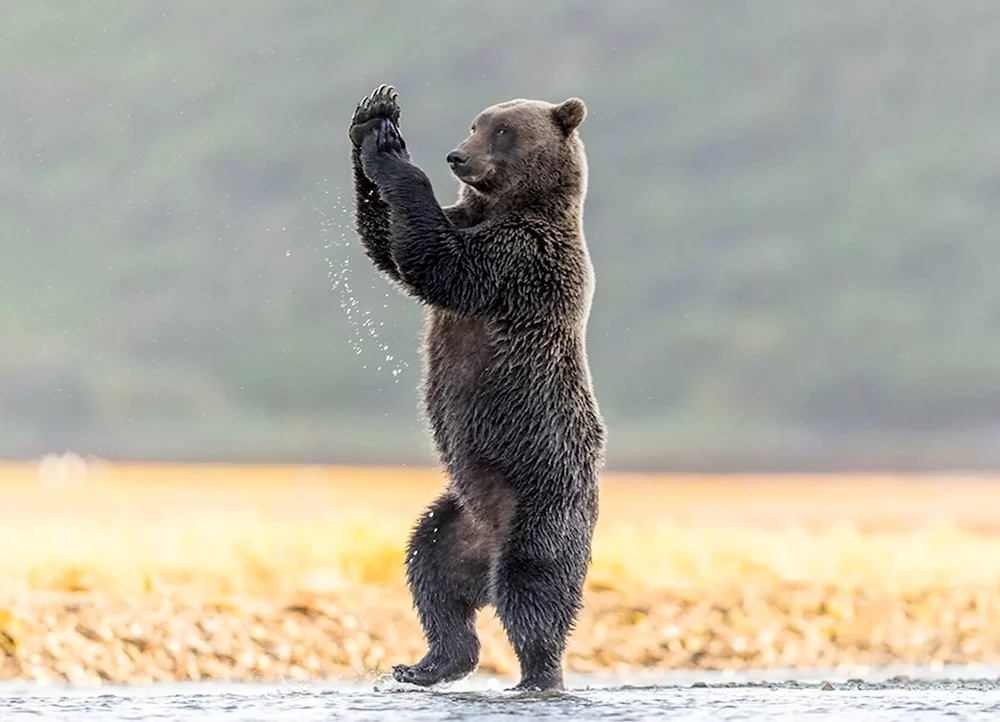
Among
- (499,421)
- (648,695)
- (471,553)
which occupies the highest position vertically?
Result: (499,421)

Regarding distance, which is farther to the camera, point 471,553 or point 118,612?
point 118,612

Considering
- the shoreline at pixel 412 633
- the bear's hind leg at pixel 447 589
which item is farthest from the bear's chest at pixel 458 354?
the shoreline at pixel 412 633

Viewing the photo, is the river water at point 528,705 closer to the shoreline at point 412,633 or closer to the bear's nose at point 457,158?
the bear's nose at point 457,158

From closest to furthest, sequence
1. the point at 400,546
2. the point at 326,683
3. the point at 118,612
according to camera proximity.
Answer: the point at 326,683, the point at 118,612, the point at 400,546

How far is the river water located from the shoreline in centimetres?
333

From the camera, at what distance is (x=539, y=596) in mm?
7520

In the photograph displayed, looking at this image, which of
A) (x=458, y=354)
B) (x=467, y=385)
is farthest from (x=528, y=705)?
(x=458, y=354)

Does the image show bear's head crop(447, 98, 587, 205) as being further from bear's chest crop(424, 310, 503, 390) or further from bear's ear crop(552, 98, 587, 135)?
bear's chest crop(424, 310, 503, 390)

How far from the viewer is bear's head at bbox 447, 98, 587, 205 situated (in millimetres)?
7887

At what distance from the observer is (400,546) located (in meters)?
13.7

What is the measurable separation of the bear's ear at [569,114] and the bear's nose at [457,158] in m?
0.52

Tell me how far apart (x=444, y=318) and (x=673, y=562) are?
245 inches

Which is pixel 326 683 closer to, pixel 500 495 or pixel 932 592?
pixel 500 495

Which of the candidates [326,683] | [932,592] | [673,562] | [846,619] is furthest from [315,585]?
[932,592]
